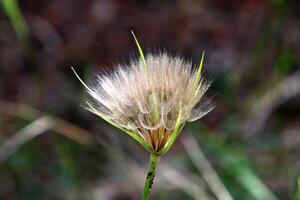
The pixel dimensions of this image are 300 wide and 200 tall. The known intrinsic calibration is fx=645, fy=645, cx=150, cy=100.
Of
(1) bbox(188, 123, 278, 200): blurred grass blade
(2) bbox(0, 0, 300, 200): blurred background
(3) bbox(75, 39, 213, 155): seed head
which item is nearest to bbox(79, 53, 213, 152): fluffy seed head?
(3) bbox(75, 39, 213, 155): seed head

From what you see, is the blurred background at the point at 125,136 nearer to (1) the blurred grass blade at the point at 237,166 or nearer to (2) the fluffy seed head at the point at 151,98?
(1) the blurred grass blade at the point at 237,166

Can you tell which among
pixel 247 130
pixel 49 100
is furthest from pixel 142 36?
pixel 247 130

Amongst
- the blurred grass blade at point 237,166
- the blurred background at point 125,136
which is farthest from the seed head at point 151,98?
the blurred grass blade at point 237,166

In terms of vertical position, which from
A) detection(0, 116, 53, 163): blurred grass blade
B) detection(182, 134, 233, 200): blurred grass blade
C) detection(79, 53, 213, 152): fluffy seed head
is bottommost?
detection(79, 53, 213, 152): fluffy seed head

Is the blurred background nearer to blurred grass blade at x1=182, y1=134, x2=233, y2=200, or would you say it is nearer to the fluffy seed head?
blurred grass blade at x1=182, y1=134, x2=233, y2=200

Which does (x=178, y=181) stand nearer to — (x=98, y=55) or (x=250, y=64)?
(x=250, y=64)

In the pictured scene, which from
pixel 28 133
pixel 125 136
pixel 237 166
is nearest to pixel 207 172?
pixel 237 166

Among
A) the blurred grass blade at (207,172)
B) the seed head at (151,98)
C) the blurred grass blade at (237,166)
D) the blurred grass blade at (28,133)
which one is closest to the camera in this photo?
the seed head at (151,98)
